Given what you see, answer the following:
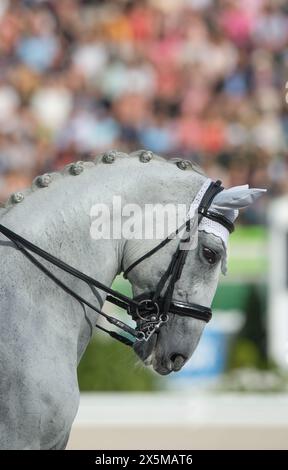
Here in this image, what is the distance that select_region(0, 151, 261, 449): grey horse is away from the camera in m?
3.57

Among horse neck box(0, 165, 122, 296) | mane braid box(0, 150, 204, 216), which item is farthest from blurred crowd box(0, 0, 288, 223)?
horse neck box(0, 165, 122, 296)

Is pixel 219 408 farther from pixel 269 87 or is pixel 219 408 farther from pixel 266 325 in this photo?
pixel 269 87

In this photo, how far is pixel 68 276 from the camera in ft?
12.4

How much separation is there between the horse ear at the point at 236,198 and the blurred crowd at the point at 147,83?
307 inches

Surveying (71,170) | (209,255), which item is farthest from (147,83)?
(209,255)

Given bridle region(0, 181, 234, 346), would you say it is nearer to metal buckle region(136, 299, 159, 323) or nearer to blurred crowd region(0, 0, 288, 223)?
metal buckle region(136, 299, 159, 323)

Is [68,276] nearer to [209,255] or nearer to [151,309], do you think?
[151,309]

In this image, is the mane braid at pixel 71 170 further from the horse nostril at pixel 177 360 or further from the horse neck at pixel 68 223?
the horse nostril at pixel 177 360

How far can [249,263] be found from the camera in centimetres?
1006

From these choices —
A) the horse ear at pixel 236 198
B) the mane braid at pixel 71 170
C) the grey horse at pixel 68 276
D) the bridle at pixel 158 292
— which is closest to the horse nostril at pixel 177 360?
the grey horse at pixel 68 276

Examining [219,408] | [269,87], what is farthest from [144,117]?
[219,408]

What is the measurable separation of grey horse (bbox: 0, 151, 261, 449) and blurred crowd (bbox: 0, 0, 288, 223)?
7.81m

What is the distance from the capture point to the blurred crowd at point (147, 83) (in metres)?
12.0

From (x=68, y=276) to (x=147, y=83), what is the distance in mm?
9040
